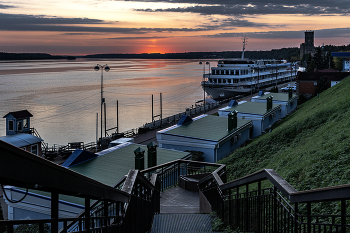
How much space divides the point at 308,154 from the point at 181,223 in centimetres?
471

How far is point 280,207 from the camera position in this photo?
554cm

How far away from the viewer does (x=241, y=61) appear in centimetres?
8250

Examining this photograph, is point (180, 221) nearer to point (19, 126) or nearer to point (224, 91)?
point (19, 126)

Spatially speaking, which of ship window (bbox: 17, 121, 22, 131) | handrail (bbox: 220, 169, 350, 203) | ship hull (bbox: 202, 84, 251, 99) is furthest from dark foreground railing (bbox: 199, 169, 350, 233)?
ship hull (bbox: 202, 84, 251, 99)

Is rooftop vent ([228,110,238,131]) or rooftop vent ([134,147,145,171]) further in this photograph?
rooftop vent ([228,110,238,131])

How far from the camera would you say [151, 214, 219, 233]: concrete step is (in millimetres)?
6375

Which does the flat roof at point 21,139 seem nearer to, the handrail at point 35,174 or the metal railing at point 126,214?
the metal railing at point 126,214

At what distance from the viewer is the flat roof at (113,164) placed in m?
13.2

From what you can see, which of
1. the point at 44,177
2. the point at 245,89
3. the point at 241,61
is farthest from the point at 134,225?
the point at 241,61

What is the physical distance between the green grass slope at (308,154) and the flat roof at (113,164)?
10.7 ft

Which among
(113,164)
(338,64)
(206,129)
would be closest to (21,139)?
(206,129)

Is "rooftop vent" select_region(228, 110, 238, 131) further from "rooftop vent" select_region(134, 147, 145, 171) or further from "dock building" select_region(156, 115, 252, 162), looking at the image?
"rooftop vent" select_region(134, 147, 145, 171)

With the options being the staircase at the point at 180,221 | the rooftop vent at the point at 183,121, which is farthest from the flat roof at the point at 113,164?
the rooftop vent at the point at 183,121

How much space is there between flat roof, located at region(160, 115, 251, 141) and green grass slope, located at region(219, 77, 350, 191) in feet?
16.1
